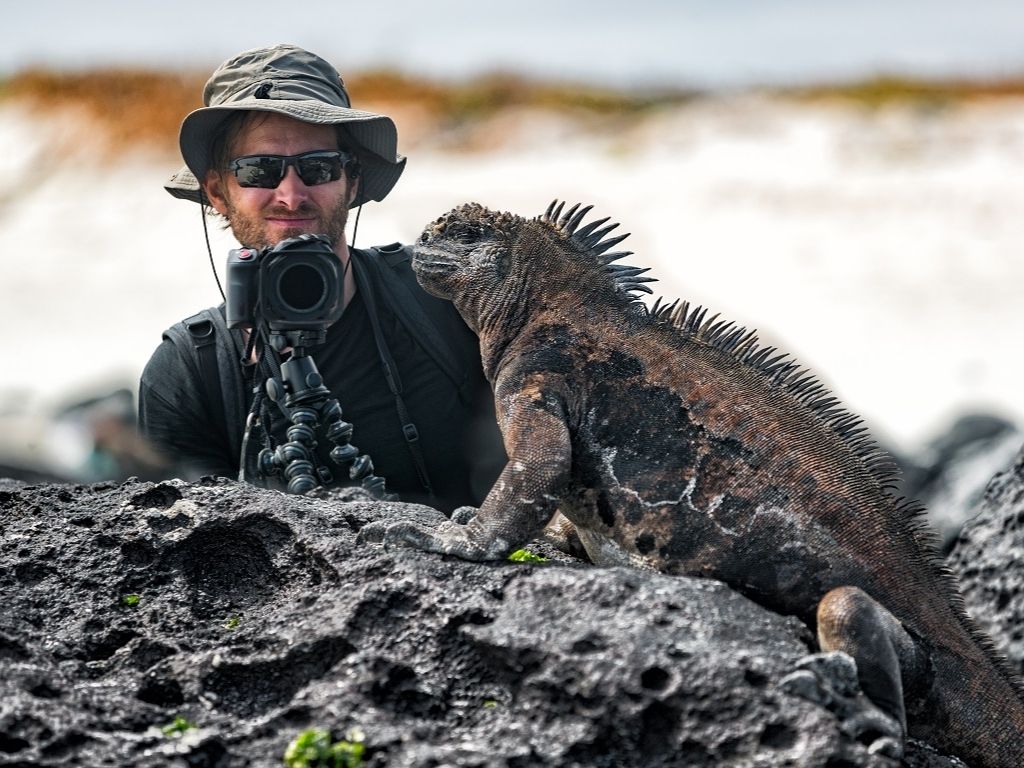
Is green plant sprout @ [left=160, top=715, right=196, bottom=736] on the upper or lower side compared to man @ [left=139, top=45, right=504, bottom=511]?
lower

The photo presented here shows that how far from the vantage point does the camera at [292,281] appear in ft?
14.0

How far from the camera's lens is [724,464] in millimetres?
3785

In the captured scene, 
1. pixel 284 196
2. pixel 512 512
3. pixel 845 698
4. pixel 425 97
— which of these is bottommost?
pixel 845 698

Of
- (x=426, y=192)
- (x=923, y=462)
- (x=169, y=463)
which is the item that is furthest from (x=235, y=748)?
(x=426, y=192)

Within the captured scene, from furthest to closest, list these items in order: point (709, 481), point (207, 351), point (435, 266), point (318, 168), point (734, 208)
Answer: point (734, 208), point (318, 168), point (207, 351), point (435, 266), point (709, 481)

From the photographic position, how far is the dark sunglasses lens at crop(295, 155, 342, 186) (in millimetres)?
5352

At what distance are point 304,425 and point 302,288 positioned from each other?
0.42m

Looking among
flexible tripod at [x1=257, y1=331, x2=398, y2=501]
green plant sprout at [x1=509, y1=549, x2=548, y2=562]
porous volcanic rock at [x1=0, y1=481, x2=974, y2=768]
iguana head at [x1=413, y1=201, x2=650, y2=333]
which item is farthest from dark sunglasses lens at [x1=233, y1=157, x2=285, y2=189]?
green plant sprout at [x1=509, y1=549, x2=548, y2=562]

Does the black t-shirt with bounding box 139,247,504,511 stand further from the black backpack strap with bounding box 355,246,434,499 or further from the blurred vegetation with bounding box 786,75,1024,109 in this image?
the blurred vegetation with bounding box 786,75,1024,109

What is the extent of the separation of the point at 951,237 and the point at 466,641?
21.4 meters

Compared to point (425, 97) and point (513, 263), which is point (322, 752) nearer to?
point (513, 263)

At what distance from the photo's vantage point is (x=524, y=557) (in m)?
4.12

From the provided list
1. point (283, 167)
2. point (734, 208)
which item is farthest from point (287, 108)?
point (734, 208)

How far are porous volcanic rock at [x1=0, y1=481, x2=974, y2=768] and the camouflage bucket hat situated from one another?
5.90 ft
